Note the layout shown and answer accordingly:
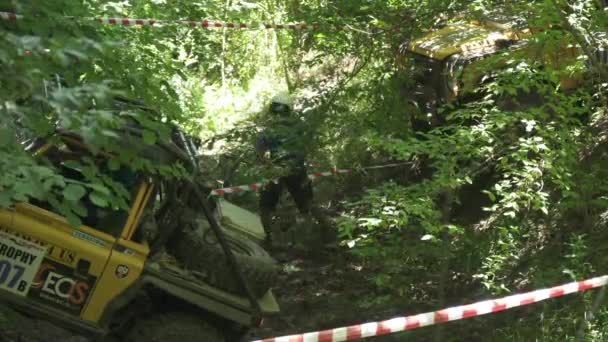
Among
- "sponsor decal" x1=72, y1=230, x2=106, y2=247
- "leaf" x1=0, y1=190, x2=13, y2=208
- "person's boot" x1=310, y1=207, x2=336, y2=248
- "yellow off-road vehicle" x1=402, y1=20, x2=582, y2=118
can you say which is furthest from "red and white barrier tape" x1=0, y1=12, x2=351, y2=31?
"person's boot" x1=310, y1=207, x2=336, y2=248

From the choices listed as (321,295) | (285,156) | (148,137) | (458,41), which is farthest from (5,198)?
(458,41)

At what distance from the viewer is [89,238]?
17.1ft

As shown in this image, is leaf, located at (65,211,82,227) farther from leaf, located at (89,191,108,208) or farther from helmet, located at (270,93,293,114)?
Result: helmet, located at (270,93,293,114)

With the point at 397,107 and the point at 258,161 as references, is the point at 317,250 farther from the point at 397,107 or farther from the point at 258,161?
the point at 397,107

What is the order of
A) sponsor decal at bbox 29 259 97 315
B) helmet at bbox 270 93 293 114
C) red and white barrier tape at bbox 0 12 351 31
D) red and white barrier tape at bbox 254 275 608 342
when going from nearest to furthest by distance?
red and white barrier tape at bbox 0 12 351 31
red and white barrier tape at bbox 254 275 608 342
sponsor decal at bbox 29 259 97 315
helmet at bbox 270 93 293 114

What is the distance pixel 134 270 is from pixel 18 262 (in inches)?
28.5

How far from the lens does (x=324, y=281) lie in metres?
8.16

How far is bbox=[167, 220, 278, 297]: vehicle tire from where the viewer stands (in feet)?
18.5

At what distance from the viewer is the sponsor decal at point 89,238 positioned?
17.0ft

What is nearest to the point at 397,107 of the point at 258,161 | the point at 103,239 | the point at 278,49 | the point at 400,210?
the point at 258,161

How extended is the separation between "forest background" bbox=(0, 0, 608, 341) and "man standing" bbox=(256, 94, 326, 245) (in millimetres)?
170

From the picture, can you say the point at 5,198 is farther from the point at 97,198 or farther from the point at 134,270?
the point at 134,270

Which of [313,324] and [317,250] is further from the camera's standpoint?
[317,250]

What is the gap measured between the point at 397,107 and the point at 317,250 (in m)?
2.23
